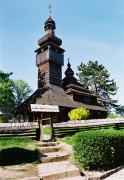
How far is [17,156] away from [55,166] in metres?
2.04

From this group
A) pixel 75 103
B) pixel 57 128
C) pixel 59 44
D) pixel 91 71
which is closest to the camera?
pixel 57 128

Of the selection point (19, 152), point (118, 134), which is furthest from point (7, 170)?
point (118, 134)

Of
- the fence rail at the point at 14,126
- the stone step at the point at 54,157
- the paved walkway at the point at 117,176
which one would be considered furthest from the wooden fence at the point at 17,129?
the paved walkway at the point at 117,176

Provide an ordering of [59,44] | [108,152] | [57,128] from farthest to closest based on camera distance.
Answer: [59,44] → [57,128] → [108,152]

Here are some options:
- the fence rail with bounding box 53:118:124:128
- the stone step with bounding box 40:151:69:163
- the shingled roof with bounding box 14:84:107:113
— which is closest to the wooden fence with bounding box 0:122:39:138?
the stone step with bounding box 40:151:69:163

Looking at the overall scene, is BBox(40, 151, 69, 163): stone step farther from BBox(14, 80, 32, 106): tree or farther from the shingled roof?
BBox(14, 80, 32, 106): tree

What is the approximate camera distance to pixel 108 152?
12109mm

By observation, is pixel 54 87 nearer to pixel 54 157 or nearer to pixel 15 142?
pixel 15 142

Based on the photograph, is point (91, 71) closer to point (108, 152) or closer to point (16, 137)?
point (16, 137)

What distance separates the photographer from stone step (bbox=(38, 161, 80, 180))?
33.6 feet

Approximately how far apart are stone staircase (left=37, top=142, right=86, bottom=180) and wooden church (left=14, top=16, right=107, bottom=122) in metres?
22.0

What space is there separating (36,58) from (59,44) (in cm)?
442

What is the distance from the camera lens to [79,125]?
23.1 metres

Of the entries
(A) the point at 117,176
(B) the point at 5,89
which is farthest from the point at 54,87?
(A) the point at 117,176
